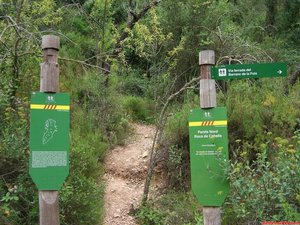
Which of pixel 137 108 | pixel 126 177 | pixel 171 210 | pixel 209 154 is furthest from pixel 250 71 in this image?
pixel 137 108

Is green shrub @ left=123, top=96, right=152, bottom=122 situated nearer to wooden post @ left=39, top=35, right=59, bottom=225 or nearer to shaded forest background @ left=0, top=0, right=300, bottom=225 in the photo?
shaded forest background @ left=0, top=0, right=300, bottom=225

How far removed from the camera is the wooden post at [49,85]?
13.4 feet

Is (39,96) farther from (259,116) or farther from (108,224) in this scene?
(259,116)

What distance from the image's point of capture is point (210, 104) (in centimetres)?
412

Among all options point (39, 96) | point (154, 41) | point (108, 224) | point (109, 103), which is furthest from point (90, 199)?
point (154, 41)

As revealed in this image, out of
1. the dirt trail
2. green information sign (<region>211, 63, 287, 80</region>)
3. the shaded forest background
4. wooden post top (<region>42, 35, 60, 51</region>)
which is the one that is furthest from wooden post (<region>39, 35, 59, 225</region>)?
the dirt trail

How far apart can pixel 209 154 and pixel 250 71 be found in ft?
2.96

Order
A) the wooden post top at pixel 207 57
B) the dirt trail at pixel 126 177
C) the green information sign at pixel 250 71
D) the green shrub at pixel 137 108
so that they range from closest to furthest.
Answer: the green information sign at pixel 250 71 < the wooden post top at pixel 207 57 < the dirt trail at pixel 126 177 < the green shrub at pixel 137 108

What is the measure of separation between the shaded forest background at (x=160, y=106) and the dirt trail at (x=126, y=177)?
268 mm

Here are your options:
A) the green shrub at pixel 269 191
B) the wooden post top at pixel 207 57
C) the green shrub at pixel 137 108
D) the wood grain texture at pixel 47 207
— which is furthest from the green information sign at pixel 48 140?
the green shrub at pixel 137 108

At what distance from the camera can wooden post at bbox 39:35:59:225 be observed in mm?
4071

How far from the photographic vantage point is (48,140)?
4070 millimetres

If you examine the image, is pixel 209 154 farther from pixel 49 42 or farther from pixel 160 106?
pixel 160 106

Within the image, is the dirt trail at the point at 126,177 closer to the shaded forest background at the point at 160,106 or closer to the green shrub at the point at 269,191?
the shaded forest background at the point at 160,106
